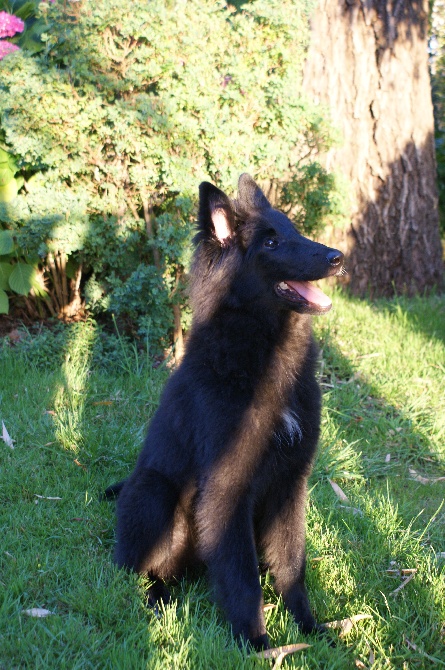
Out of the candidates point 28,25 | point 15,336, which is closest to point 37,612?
point 15,336

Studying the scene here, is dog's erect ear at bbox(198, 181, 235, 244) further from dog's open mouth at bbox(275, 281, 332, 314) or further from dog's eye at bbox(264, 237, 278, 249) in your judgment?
dog's open mouth at bbox(275, 281, 332, 314)

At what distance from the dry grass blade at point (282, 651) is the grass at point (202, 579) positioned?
0.04 meters

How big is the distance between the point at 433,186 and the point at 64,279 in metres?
3.87

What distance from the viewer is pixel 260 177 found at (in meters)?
5.25

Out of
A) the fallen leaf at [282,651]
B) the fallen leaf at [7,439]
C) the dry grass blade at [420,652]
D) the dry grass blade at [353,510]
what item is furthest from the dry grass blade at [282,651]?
the fallen leaf at [7,439]

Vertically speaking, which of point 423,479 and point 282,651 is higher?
point 282,651

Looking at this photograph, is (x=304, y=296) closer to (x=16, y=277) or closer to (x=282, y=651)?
(x=282, y=651)

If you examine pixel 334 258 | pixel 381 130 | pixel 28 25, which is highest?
pixel 28 25

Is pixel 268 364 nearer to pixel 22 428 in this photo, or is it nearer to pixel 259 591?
pixel 259 591

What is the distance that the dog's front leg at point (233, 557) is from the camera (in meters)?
2.63

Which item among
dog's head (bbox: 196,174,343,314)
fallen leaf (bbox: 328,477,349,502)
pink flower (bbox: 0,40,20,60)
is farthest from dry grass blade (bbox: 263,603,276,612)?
pink flower (bbox: 0,40,20,60)

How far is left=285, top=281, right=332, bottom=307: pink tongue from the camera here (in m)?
2.78

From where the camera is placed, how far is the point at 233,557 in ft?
8.75

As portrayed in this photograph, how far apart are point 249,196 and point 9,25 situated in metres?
3.22
